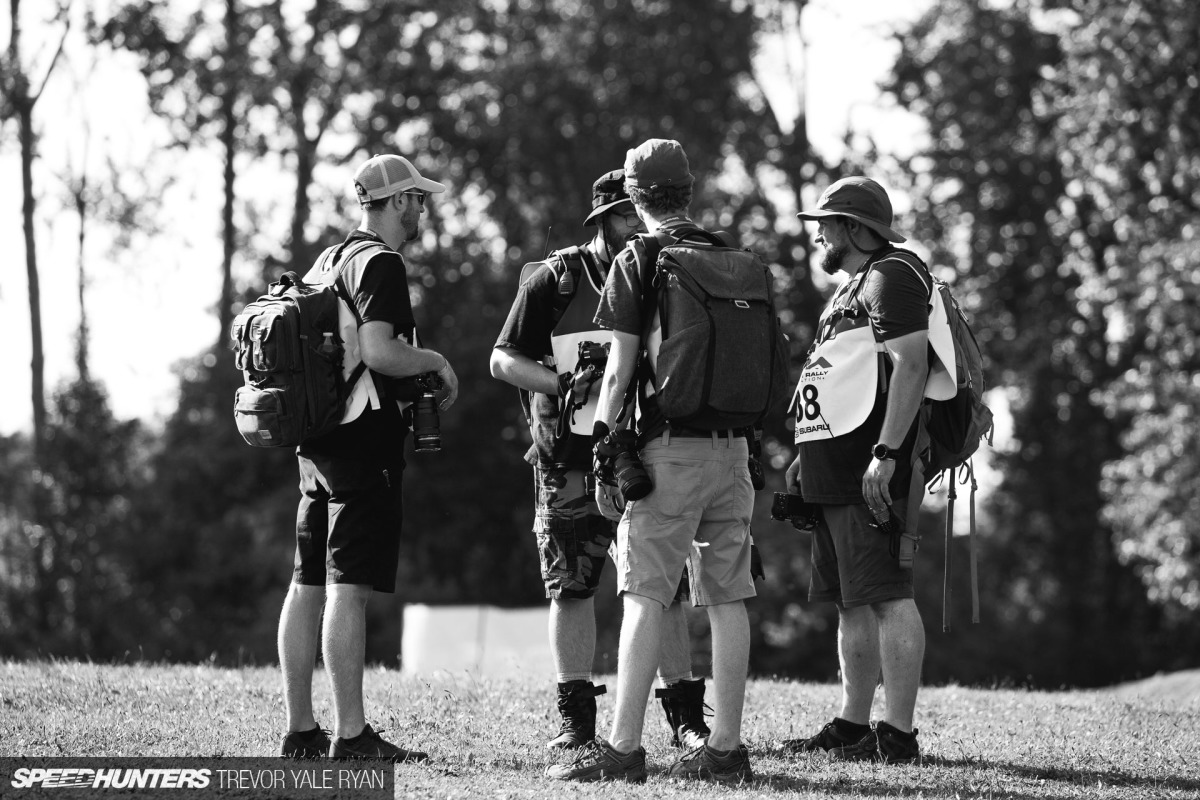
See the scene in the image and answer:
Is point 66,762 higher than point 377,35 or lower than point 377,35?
lower

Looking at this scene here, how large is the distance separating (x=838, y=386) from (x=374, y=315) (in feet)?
6.35

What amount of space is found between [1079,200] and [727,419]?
2466 centimetres

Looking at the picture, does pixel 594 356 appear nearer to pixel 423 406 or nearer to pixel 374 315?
pixel 423 406

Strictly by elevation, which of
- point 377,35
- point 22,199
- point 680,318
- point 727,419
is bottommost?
point 727,419

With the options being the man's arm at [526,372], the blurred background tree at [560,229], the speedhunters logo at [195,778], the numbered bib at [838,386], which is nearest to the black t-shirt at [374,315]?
the man's arm at [526,372]

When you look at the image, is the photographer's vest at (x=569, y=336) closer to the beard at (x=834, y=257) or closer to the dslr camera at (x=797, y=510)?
the dslr camera at (x=797, y=510)

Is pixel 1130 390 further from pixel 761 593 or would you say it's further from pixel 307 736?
pixel 307 736

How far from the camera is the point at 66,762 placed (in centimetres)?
529

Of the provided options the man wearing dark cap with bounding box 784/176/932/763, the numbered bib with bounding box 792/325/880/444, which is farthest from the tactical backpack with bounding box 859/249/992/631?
the numbered bib with bounding box 792/325/880/444

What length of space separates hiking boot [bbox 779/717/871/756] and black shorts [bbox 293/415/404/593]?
6.23 feet

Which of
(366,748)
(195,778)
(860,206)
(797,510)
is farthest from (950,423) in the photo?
(195,778)

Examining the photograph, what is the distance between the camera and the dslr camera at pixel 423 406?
5.50 m

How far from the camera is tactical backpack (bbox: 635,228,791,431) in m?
5.21

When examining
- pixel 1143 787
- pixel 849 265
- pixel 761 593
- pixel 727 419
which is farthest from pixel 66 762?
pixel 761 593
